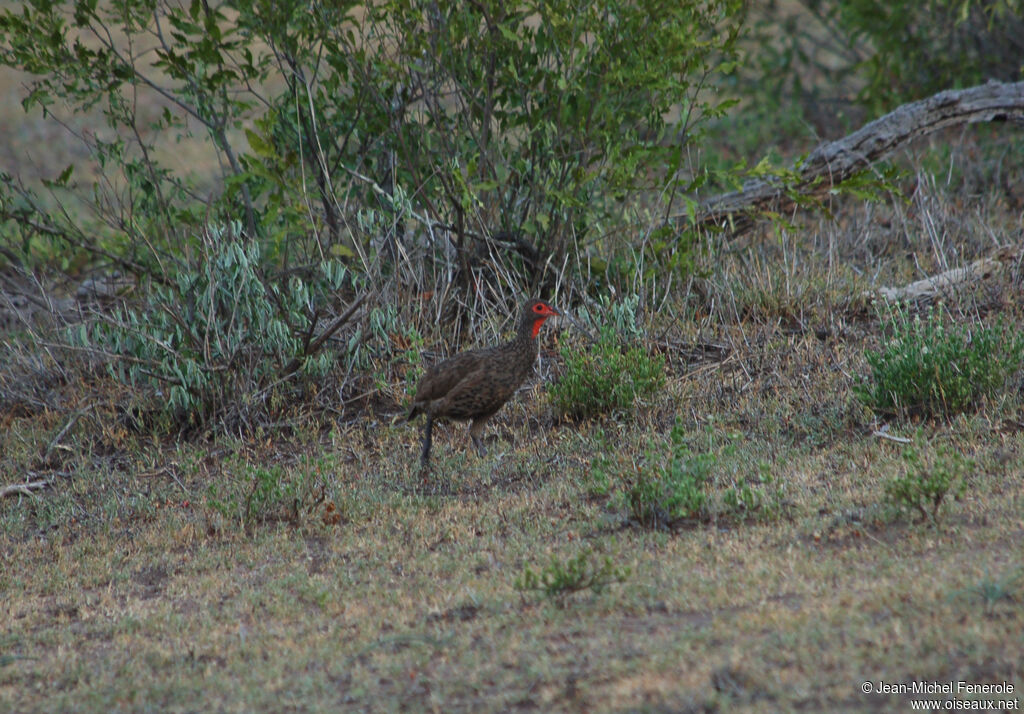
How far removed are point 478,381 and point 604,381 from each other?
3.37 ft

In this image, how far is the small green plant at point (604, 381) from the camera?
7.29m

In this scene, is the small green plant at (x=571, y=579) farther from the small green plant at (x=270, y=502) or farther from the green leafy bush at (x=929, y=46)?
the green leafy bush at (x=929, y=46)

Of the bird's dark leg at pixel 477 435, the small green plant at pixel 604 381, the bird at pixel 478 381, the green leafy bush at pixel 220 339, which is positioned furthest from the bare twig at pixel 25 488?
the small green plant at pixel 604 381

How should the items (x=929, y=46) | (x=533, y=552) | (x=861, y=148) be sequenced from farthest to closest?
(x=929, y=46) < (x=861, y=148) < (x=533, y=552)

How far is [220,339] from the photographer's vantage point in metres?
7.76

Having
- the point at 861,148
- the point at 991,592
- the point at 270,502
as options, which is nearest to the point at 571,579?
the point at 991,592

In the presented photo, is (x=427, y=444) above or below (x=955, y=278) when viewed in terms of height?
below

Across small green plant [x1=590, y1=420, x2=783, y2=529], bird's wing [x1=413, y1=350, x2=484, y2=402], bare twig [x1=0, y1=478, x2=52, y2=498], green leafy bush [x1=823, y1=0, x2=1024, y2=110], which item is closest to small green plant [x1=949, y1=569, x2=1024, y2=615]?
small green plant [x1=590, y1=420, x2=783, y2=529]

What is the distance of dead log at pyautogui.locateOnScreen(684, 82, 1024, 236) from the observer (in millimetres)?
9469

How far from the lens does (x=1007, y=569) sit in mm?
4316

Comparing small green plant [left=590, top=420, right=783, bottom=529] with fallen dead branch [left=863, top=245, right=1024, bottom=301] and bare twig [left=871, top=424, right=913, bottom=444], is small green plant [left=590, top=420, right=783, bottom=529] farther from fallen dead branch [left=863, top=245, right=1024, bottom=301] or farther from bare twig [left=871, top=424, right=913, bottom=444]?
fallen dead branch [left=863, top=245, right=1024, bottom=301]

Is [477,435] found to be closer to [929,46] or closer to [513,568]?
[513,568]

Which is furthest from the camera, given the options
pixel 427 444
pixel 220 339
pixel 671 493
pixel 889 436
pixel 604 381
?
pixel 220 339

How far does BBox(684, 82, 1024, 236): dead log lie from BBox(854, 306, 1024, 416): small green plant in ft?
9.32
